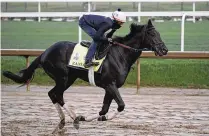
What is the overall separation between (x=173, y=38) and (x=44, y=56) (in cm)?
827

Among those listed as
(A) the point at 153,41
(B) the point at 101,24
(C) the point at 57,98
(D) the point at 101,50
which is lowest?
(C) the point at 57,98

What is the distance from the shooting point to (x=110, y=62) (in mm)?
10258

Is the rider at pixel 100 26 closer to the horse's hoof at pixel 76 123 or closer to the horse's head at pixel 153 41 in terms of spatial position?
the horse's head at pixel 153 41

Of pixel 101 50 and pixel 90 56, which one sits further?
pixel 101 50

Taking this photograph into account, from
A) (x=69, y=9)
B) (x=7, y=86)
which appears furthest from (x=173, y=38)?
(x=7, y=86)

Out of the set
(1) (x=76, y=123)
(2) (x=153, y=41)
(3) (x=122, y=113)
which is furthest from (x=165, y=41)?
(1) (x=76, y=123)

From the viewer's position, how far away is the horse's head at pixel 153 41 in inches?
405

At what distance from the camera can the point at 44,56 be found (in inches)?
423

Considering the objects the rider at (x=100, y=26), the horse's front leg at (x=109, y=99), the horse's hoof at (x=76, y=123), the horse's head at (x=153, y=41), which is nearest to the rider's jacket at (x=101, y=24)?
the rider at (x=100, y=26)

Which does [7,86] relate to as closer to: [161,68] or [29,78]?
[161,68]

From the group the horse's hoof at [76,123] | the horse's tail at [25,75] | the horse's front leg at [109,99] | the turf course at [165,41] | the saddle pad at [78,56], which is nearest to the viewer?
the horse's front leg at [109,99]

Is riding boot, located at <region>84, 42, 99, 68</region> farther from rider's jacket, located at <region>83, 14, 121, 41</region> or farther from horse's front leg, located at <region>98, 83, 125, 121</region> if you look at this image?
horse's front leg, located at <region>98, 83, 125, 121</region>

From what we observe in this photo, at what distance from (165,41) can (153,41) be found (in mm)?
7999

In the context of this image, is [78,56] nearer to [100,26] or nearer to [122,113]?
[100,26]
